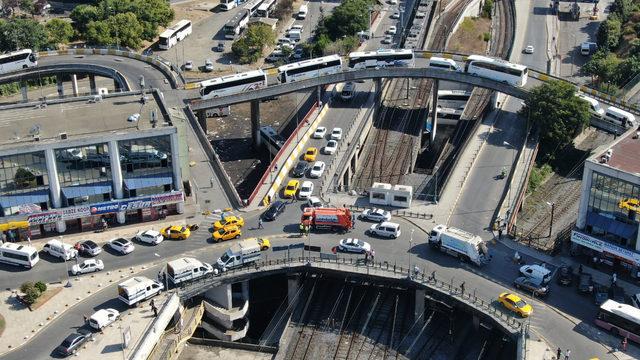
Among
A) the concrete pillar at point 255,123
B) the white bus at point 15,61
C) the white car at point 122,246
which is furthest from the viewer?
the white bus at point 15,61

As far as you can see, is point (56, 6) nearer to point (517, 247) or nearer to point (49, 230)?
point (49, 230)

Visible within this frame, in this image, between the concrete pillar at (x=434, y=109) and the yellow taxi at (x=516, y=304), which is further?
the concrete pillar at (x=434, y=109)

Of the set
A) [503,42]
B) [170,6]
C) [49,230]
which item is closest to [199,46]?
[170,6]

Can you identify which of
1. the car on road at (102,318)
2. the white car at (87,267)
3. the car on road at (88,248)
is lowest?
the car on road at (102,318)

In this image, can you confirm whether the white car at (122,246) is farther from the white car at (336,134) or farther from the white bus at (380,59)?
the white bus at (380,59)

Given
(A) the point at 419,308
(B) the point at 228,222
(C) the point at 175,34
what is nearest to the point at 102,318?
(B) the point at 228,222

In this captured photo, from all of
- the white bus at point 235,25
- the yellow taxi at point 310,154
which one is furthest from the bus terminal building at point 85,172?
the white bus at point 235,25
